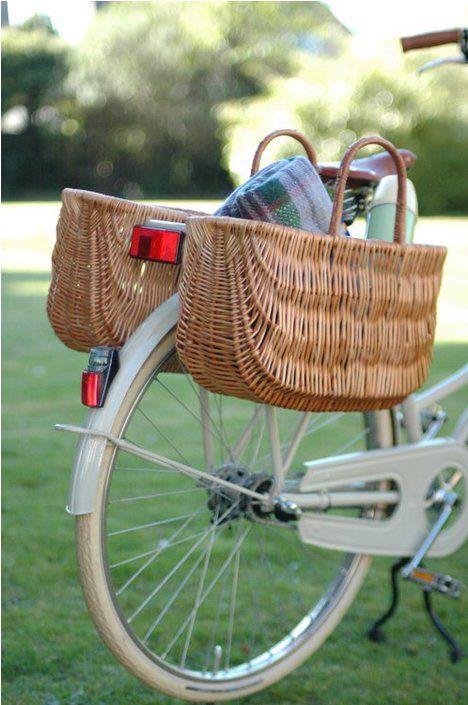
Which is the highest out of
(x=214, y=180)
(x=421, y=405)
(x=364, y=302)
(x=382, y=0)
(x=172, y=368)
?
(x=382, y=0)

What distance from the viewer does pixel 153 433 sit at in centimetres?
457

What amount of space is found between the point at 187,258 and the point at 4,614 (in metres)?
1.34

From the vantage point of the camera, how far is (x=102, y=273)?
1.96m

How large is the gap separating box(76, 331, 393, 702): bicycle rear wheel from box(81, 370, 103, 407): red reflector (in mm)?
48

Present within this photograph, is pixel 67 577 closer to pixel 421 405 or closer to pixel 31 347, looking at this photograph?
pixel 421 405

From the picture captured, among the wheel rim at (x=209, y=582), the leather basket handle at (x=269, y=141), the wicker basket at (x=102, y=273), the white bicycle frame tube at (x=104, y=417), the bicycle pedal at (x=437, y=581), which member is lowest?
the wheel rim at (x=209, y=582)

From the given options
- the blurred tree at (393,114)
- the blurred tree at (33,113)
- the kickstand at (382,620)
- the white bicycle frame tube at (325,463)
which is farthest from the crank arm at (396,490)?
the blurred tree at (33,113)

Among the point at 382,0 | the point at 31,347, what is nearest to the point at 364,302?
the point at 31,347

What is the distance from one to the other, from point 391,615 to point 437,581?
313mm

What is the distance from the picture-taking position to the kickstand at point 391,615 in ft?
8.09

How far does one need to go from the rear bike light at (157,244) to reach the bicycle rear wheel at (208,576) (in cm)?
16

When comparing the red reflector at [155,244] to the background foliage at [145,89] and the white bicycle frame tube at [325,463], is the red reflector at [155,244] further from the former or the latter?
the background foliage at [145,89]

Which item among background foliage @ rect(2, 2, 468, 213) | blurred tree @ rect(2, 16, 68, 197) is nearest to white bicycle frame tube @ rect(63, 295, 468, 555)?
background foliage @ rect(2, 2, 468, 213)

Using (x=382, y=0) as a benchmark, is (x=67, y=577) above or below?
below
